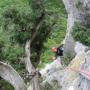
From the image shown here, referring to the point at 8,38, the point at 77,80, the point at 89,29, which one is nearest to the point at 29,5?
the point at 8,38

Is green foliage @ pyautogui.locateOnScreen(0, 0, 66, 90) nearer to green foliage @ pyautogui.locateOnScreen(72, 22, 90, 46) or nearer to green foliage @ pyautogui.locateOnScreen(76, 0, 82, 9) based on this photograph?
green foliage @ pyautogui.locateOnScreen(76, 0, 82, 9)

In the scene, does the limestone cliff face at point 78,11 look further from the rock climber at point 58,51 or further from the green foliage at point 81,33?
the rock climber at point 58,51

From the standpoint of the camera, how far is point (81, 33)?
9570 millimetres

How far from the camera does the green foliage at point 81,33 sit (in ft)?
31.1

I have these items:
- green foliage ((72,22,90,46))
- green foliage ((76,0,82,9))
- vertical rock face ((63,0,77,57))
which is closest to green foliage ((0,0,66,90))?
vertical rock face ((63,0,77,57))

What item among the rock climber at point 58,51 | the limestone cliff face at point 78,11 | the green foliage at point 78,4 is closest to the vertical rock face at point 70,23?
the limestone cliff face at point 78,11

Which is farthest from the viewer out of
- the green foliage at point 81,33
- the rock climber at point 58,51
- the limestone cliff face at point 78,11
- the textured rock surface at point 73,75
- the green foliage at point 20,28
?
the rock climber at point 58,51

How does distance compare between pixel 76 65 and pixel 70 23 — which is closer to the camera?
pixel 76 65

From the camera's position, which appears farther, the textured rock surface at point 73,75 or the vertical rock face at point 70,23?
the vertical rock face at point 70,23

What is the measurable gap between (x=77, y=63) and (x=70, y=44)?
8.02 ft

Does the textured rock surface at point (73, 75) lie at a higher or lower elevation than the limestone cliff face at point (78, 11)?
lower

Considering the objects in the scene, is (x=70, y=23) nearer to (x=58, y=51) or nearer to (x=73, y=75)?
(x=58, y=51)

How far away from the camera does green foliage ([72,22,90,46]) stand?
31.1ft

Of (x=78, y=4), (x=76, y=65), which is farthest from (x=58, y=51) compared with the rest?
(x=76, y=65)
